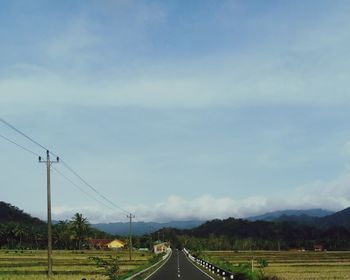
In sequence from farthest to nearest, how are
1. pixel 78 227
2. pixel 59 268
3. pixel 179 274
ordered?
pixel 78 227 < pixel 59 268 < pixel 179 274

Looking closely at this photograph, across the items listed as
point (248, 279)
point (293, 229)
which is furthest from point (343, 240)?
point (248, 279)

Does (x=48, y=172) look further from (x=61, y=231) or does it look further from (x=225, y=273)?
(x=61, y=231)

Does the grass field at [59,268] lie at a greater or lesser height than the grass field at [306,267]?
greater

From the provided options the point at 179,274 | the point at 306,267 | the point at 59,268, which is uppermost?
the point at 59,268

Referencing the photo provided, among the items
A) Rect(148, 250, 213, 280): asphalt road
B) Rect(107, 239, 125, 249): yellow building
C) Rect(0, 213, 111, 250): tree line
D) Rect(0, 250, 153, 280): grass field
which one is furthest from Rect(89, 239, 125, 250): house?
Rect(148, 250, 213, 280): asphalt road

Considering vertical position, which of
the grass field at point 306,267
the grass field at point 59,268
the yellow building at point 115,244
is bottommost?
the grass field at point 306,267

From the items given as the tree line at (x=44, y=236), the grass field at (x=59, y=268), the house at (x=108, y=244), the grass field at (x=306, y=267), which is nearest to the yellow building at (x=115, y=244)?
the house at (x=108, y=244)

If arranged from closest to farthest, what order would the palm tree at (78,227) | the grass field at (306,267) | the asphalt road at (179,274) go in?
the asphalt road at (179,274)
the grass field at (306,267)
the palm tree at (78,227)

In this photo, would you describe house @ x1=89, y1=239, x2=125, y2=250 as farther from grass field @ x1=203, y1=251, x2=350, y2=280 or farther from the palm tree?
grass field @ x1=203, y1=251, x2=350, y2=280

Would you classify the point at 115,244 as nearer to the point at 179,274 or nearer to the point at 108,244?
the point at 108,244

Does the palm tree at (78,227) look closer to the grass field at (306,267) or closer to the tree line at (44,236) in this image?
the tree line at (44,236)

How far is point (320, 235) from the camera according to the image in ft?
600

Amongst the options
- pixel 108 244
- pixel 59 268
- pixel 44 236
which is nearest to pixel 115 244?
pixel 108 244

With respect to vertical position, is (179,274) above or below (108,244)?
below
